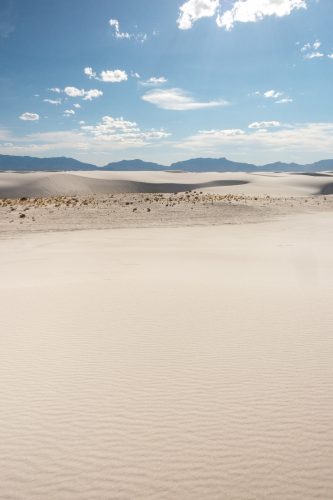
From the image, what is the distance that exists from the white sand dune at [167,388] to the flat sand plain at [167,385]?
0.01 metres

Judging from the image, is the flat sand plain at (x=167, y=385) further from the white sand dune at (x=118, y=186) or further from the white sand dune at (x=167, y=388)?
the white sand dune at (x=118, y=186)

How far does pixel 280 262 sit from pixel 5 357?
8.75 meters

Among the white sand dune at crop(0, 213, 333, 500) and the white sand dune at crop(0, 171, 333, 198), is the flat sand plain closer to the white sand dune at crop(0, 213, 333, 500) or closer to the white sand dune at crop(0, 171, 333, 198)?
the white sand dune at crop(0, 213, 333, 500)

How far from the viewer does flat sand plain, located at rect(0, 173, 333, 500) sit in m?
3.04

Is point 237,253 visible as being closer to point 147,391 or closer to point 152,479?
point 147,391

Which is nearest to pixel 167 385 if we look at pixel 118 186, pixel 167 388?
pixel 167 388

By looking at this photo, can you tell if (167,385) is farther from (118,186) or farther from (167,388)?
(118,186)

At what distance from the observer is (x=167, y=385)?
4.38 metres

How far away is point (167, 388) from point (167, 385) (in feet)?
0.22

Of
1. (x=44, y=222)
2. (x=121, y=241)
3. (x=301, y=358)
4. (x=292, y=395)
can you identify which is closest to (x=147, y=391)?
(x=292, y=395)

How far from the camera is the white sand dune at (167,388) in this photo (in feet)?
9.96

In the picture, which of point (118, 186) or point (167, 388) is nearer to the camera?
point (167, 388)

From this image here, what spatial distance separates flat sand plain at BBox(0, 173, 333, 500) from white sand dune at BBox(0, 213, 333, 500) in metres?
0.01

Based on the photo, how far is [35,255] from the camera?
13805mm
